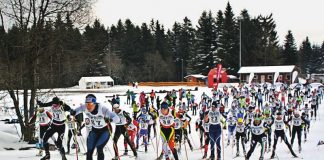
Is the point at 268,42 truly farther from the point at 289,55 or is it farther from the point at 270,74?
the point at 270,74

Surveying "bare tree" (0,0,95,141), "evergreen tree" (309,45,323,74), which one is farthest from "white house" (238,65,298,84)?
"evergreen tree" (309,45,323,74)

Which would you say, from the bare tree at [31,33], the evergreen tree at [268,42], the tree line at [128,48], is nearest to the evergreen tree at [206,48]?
the tree line at [128,48]

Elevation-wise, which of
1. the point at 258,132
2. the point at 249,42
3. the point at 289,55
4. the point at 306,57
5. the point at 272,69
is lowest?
the point at 258,132

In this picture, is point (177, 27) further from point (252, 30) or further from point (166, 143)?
point (166, 143)

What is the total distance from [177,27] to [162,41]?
30.7 ft

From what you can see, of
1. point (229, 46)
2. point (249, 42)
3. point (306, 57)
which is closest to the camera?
point (229, 46)

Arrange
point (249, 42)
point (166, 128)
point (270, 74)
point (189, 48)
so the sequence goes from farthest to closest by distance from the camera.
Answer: point (189, 48)
point (249, 42)
point (270, 74)
point (166, 128)

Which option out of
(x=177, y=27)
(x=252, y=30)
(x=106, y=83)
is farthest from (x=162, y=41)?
(x=106, y=83)

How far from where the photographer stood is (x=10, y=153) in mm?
14148

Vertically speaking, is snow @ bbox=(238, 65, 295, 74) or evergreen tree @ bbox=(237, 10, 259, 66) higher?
evergreen tree @ bbox=(237, 10, 259, 66)

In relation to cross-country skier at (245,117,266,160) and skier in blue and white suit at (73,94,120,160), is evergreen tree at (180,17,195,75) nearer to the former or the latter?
cross-country skier at (245,117,266,160)

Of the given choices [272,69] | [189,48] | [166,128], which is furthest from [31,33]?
[189,48]

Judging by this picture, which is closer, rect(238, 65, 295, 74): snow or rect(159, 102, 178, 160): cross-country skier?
rect(159, 102, 178, 160): cross-country skier

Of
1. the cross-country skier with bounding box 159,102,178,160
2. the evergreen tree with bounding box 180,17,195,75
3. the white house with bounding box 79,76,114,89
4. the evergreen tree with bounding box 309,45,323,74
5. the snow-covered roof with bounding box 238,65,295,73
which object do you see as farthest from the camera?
the evergreen tree with bounding box 309,45,323,74
